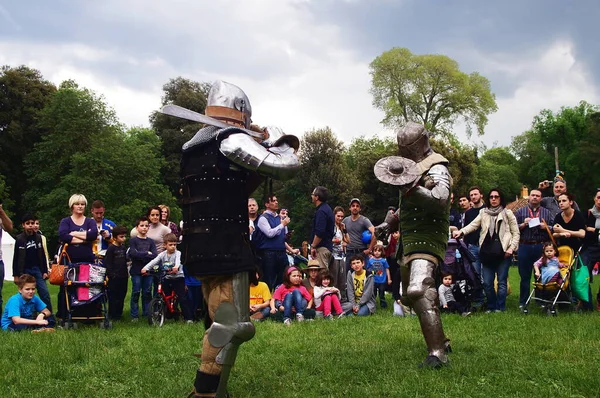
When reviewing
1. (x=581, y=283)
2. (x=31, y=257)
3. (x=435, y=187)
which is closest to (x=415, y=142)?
(x=435, y=187)

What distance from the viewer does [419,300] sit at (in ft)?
18.0

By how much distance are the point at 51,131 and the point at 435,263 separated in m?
34.6

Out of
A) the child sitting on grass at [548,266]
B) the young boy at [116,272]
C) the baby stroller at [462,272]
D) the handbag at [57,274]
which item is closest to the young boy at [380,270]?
the baby stroller at [462,272]

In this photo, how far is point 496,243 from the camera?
973 cm

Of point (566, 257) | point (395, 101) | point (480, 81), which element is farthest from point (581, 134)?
point (566, 257)

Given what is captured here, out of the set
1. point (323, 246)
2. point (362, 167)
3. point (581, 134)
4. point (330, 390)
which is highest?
point (581, 134)

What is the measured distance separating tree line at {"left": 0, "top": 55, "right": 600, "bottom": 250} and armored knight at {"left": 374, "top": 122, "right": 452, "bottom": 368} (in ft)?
94.8

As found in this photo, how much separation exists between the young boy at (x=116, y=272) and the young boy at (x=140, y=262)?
0.14 m

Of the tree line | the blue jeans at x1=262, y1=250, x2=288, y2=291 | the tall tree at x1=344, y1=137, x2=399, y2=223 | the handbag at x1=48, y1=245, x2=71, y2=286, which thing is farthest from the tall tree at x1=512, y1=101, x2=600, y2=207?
the handbag at x1=48, y1=245, x2=71, y2=286

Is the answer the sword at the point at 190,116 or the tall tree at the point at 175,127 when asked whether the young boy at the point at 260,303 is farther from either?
the tall tree at the point at 175,127

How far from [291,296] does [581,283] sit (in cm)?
427

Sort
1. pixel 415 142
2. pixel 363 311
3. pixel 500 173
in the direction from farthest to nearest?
pixel 500 173 → pixel 363 311 → pixel 415 142

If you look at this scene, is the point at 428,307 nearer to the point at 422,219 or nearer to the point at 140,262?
the point at 422,219

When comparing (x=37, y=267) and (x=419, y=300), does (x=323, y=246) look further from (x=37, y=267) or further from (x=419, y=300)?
(x=419, y=300)
